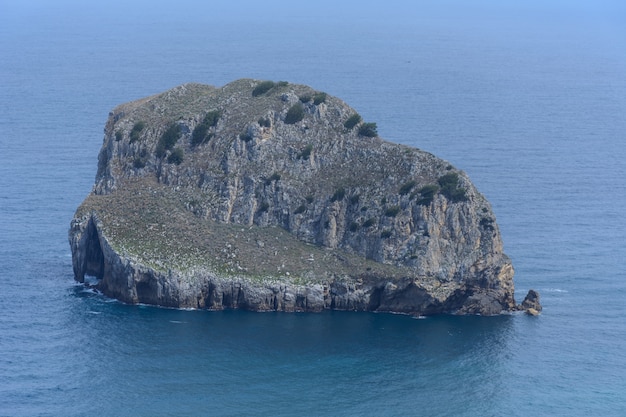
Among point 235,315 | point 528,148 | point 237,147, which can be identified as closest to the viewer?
point 235,315

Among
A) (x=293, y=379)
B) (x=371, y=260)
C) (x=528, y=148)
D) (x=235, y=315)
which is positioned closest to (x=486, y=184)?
(x=528, y=148)

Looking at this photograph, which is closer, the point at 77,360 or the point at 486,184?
the point at 77,360

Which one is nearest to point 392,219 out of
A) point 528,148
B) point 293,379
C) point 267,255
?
point 267,255

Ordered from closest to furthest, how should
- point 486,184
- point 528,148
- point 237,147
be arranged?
point 237,147 → point 486,184 → point 528,148

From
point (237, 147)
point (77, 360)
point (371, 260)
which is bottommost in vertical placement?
point (77, 360)

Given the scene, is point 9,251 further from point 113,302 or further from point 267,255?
point 267,255

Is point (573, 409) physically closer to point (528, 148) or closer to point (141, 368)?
point (141, 368)

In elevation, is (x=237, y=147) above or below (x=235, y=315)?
above
